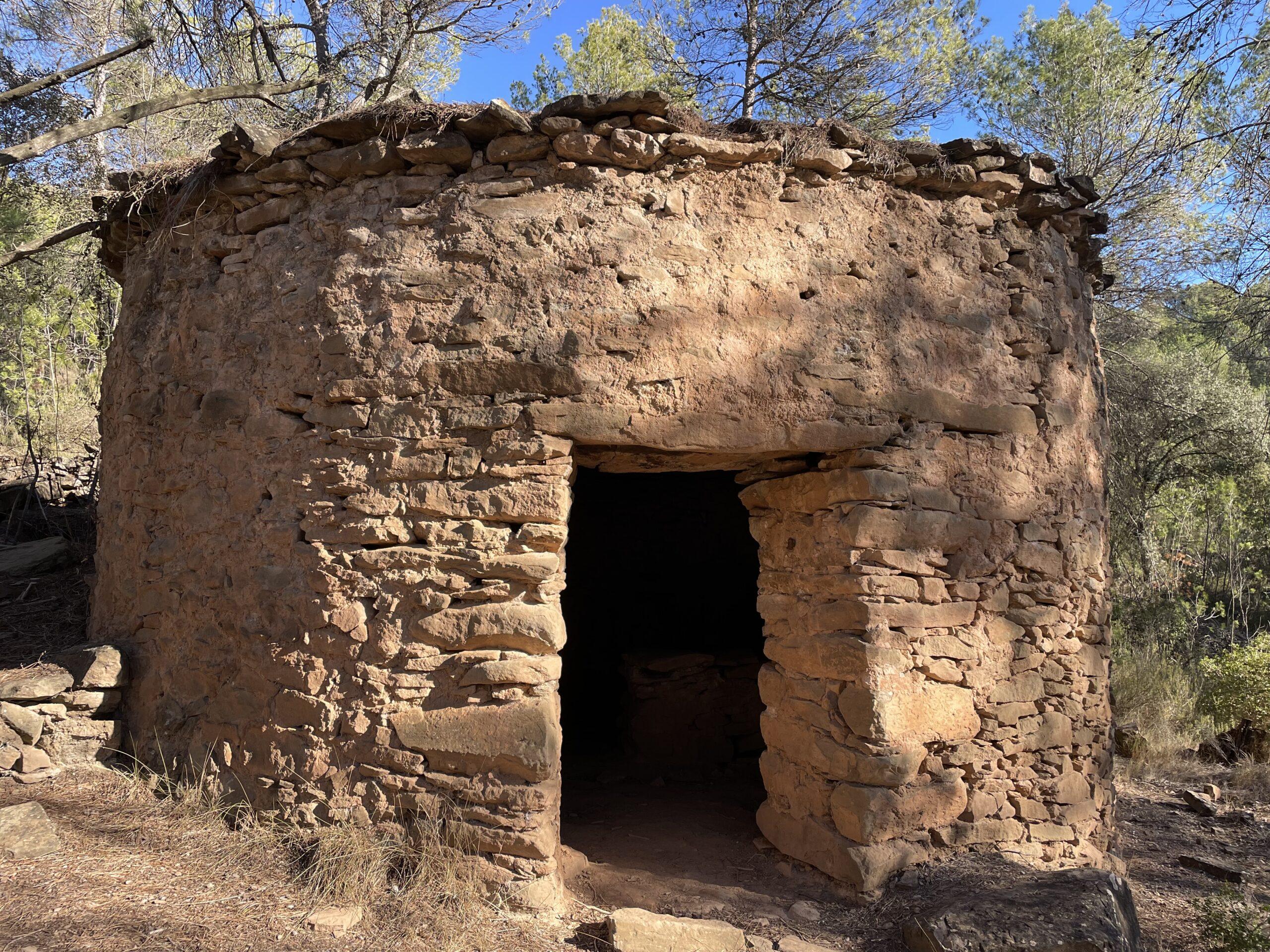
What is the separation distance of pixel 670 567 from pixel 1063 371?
4.06 m

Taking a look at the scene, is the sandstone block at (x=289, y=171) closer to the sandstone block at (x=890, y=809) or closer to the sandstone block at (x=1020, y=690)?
the sandstone block at (x=890, y=809)

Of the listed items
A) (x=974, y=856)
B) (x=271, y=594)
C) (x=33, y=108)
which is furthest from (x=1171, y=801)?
(x=33, y=108)

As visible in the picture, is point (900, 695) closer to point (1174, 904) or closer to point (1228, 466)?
point (1174, 904)

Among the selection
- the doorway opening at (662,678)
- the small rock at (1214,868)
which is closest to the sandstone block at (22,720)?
the doorway opening at (662,678)

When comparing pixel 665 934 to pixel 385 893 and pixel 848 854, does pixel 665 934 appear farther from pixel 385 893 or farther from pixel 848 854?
pixel 385 893

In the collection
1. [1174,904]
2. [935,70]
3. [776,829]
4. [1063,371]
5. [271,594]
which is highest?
[935,70]

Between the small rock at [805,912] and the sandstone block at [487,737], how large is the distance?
1134 mm

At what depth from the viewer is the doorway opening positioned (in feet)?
14.9

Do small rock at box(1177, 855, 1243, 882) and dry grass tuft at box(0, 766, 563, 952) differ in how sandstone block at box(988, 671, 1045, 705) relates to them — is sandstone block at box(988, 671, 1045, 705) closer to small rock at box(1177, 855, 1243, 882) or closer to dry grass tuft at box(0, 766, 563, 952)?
small rock at box(1177, 855, 1243, 882)

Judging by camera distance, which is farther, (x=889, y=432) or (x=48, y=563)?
(x=48, y=563)

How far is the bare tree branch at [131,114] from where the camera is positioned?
184 inches

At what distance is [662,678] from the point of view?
240 inches

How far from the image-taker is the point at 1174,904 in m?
4.19

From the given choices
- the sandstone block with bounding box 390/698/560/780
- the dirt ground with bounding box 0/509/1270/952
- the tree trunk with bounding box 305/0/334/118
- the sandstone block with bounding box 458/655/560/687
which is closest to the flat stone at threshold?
the sandstone block with bounding box 458/655/560/687
